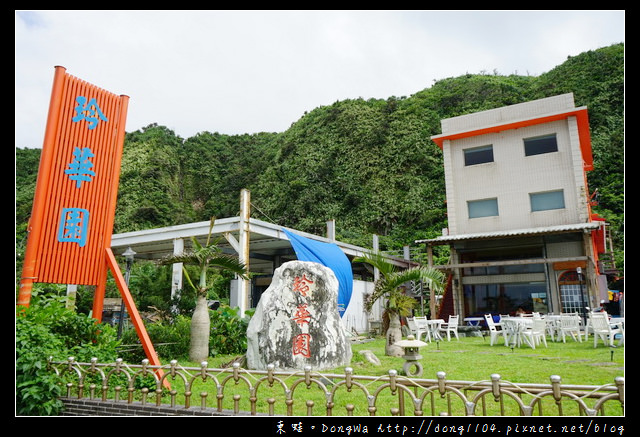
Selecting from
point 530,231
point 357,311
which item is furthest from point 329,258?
point 530,231

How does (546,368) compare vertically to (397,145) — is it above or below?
below

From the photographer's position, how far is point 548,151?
1683cm

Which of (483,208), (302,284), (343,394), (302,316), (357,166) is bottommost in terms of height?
(343,394)

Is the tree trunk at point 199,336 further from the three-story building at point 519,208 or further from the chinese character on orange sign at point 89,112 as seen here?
the three-story building at point 519,208

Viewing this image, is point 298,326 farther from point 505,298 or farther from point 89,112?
point 505,298

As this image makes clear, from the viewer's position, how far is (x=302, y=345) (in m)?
7.68

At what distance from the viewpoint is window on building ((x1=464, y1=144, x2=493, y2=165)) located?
17.9 m

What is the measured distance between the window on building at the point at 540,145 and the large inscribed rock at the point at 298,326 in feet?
40.9

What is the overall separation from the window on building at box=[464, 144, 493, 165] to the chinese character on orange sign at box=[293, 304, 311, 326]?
12.7 meters

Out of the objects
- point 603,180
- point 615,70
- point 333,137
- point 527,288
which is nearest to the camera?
point 527,288

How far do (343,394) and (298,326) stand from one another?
6.76ft

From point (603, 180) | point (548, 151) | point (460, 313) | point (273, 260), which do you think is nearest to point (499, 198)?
point (548, 151)

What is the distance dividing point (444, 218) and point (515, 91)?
11433 mm

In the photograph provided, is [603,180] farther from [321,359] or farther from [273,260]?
[321,359]
